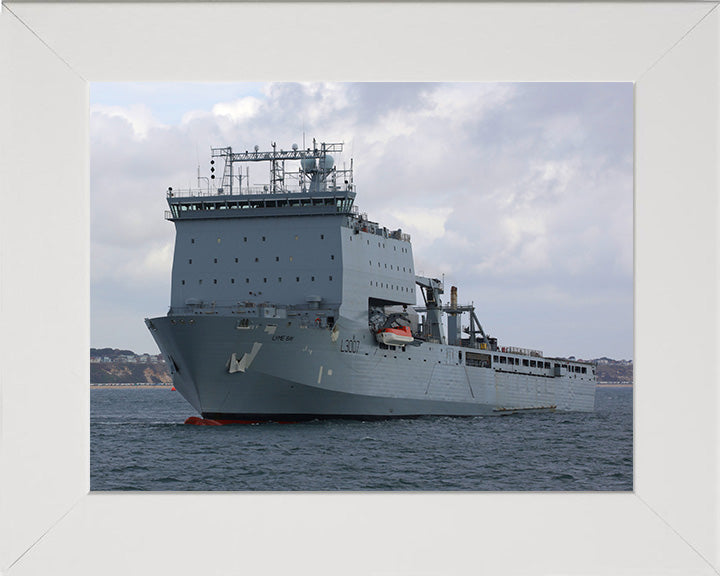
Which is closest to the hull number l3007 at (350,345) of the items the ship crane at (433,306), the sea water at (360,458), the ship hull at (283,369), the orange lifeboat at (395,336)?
the ship hull at (283,369)

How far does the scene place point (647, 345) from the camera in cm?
539

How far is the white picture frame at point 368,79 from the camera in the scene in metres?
4.71

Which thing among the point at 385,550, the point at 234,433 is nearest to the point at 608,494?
the point at 385,550

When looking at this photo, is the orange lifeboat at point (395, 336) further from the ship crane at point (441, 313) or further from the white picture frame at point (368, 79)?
the white picture frame at point (368, 79)

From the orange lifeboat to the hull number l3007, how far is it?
30.9 inches

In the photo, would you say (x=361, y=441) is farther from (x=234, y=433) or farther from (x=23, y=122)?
(x=23, y=122)

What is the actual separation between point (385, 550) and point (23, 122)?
3.17m

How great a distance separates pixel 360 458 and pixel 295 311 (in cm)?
602

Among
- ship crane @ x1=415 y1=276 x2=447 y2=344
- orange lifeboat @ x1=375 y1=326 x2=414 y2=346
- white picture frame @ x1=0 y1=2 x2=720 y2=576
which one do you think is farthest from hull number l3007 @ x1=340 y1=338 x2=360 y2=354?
white picture frame @ x1=0 y1=2 x2=720 y2=576

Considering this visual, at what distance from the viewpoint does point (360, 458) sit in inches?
548

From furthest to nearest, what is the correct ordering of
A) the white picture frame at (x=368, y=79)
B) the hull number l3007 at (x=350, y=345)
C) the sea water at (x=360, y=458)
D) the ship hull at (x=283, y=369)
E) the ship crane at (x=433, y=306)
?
the ship crane at (x=433, y=306) < the hull number l3007 at (x=350, y=345) < the ship hull at (x=283, y=369) < the sea water at (x=360, y=458) < the white picture frame at (x=368, y=79)

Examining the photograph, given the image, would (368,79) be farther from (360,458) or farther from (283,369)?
(283,369)

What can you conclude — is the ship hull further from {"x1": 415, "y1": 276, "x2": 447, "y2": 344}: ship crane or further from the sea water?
{"x1": 415, "y1": 276, "x2": 447, "y2": 344}: ship crane

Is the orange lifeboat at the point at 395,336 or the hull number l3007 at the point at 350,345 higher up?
the orange lifeboat at the point at 395,336
